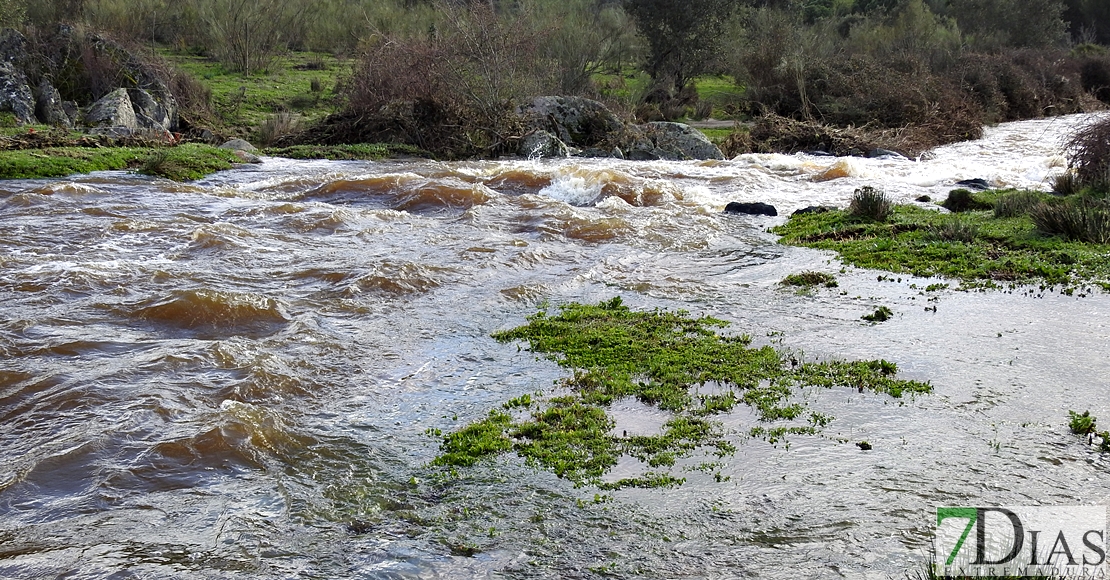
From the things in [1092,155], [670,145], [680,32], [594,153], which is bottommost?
[594,153]

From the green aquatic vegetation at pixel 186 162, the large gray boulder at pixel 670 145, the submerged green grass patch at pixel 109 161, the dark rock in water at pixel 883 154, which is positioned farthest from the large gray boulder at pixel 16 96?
the dark rock in water at pixel 883 154

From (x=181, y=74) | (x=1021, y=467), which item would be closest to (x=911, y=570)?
(x=1021, y=467)

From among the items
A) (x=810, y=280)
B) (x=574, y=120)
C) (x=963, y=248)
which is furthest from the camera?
(x=574, y=120)

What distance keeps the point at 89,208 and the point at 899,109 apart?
881 inches

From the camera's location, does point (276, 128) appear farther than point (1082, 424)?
Yes

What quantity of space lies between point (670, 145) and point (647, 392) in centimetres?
1675

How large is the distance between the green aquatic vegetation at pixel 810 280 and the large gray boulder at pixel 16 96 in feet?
57.5

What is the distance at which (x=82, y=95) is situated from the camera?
71.6ft

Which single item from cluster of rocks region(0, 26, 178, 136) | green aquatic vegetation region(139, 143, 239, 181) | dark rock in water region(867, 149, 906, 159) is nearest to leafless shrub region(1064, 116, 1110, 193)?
dark rock in water region(867, 149, 906, 159)

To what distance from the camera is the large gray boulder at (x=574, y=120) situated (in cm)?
2312

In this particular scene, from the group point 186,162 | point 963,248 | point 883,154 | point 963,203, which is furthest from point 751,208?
point 186,162

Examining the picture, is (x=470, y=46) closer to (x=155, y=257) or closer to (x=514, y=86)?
(x=514, y=86)

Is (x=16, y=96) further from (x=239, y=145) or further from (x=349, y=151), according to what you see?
(x=349, y=151)

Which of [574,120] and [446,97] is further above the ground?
[446,97]
